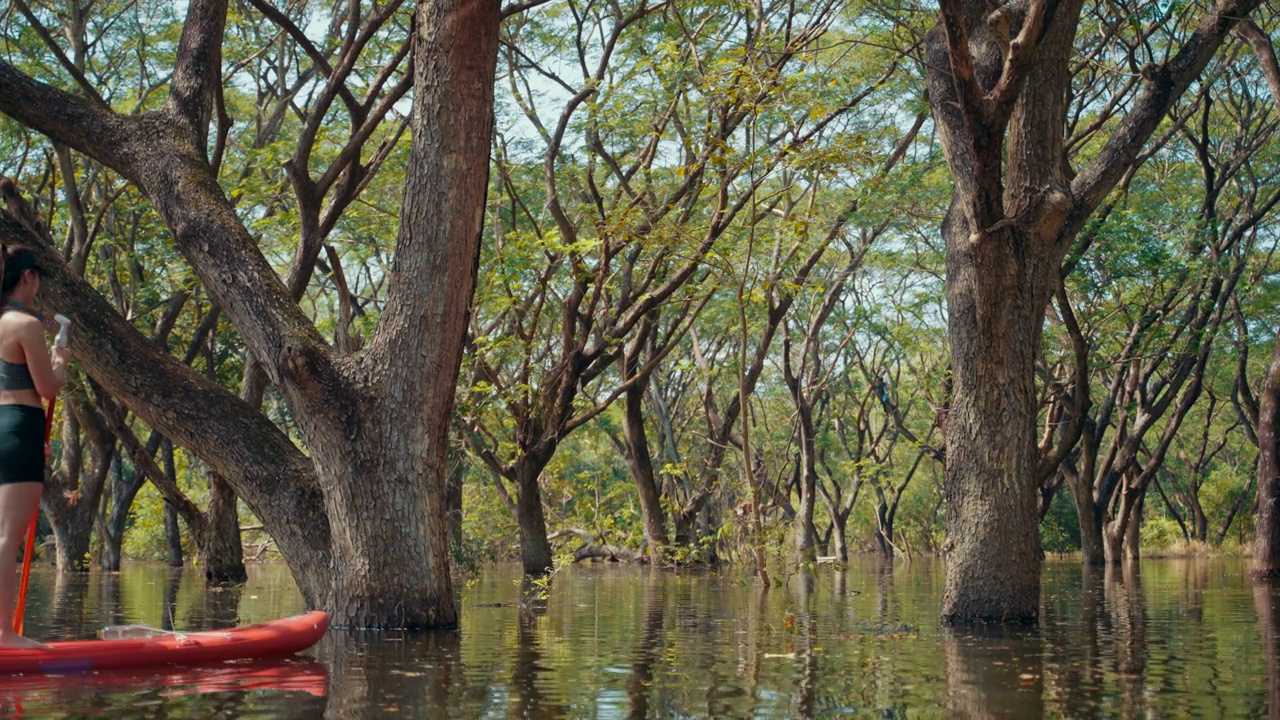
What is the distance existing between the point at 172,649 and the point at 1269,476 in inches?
551

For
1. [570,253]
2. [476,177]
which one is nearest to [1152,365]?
[570,253]

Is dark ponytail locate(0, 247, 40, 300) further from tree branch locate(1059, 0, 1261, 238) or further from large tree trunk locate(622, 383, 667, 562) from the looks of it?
large tree trunk locate(622, 383, 667, 562)

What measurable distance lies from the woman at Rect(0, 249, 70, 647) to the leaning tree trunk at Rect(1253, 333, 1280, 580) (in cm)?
1420

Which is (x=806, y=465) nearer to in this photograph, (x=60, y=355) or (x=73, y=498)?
(x=73, y=498)

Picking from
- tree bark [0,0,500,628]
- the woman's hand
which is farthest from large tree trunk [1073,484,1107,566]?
the woman's hand

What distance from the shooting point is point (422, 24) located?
7828mm

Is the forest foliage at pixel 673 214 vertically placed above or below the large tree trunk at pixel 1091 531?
above

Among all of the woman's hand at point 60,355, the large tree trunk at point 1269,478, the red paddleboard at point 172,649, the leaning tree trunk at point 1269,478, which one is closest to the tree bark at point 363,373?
the red paddleboard at point 172,649

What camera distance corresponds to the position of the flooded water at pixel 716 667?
15.9 feet

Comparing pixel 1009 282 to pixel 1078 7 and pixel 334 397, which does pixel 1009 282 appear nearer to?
pixel 1078 7

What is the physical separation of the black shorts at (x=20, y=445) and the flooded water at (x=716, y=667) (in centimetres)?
89

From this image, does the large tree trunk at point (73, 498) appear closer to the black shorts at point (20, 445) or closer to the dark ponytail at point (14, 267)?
the dark ponytail at point (14, 267)

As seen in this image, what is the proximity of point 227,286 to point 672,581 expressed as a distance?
1146 centimetres

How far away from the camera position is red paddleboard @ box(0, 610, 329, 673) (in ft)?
18.3
